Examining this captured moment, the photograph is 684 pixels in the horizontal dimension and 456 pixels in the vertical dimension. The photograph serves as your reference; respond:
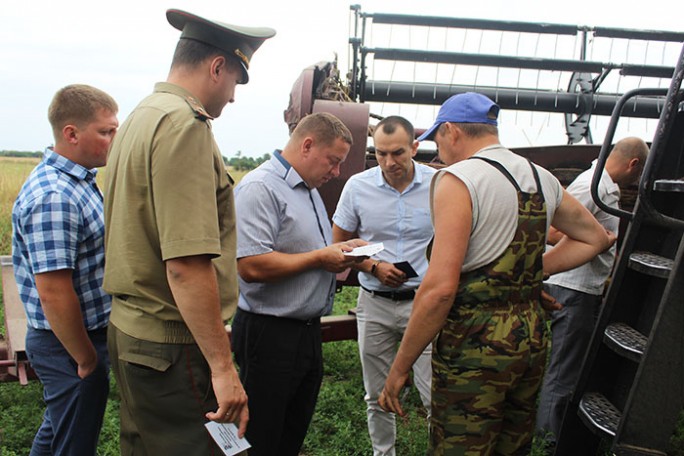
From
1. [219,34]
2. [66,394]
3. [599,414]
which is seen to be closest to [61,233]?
[66,394]

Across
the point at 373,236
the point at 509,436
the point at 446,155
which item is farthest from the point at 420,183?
the point at 509,436

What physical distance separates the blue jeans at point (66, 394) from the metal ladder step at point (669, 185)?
227 centimetres

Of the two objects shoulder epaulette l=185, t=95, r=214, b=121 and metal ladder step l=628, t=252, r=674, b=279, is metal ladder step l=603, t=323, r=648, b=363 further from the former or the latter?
shoulder epaulette l=185, t=95, r=214, b=121

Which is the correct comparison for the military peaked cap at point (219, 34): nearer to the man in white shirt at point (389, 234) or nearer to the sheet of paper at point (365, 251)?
the sheet of paper at point (365, 251)

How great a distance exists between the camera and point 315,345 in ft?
9.14

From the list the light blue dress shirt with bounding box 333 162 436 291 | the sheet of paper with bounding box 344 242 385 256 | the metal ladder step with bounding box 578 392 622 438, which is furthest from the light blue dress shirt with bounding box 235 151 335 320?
the metal ladder step with bounding box 578 392 622 438

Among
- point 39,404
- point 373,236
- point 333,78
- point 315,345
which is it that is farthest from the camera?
point 333,78

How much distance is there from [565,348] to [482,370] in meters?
1.81

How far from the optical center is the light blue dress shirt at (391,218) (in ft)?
11.3

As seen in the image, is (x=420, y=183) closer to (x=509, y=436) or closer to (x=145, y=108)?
(x=509, y=436)

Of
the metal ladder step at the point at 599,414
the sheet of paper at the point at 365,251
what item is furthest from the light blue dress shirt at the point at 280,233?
the metal ladder step at the point at 599,414

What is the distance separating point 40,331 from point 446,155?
69.7 inches

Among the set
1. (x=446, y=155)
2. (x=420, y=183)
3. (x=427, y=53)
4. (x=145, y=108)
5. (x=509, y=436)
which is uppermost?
(x=427, y=53)

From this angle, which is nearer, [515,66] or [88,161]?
[88,161]
